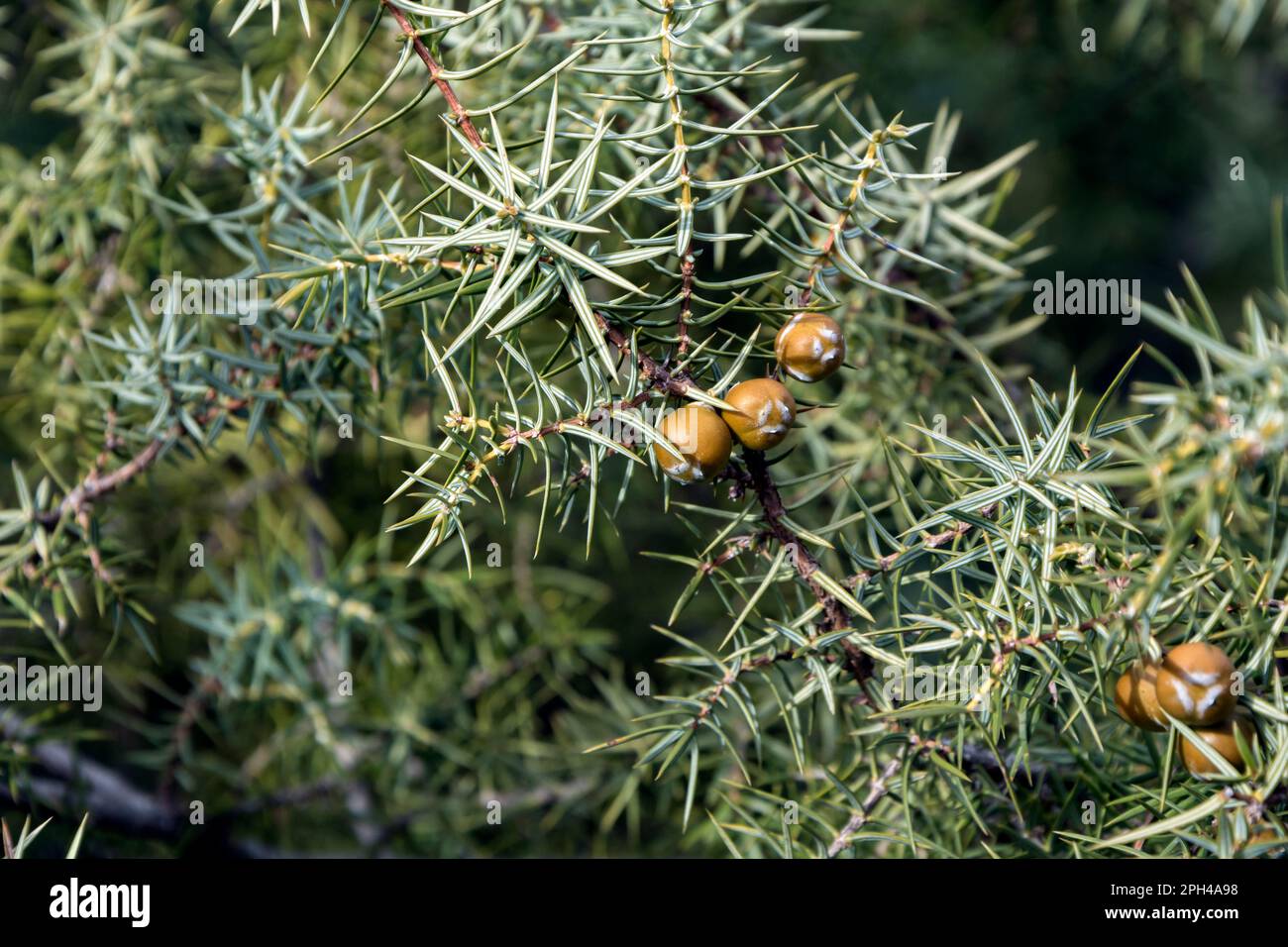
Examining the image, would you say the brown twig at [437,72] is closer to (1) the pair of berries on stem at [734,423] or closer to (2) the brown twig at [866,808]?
(1) the pair of berries on stem at [734,423]

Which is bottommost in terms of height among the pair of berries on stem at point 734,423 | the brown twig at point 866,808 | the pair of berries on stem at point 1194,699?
the brown twig at point 866,808

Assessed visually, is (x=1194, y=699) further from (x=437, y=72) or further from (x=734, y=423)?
(x=437, y=72)

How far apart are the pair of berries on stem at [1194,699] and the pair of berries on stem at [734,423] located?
18 cm

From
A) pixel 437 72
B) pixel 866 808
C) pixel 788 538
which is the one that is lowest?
pixel 866 808

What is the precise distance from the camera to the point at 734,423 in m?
0.40

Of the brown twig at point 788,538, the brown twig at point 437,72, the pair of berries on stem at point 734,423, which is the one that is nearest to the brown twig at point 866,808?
the brown twig at point 788,538

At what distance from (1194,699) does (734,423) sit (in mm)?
210

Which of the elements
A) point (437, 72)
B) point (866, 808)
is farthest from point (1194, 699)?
point (437, 72)

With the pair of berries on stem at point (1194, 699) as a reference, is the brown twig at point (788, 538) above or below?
above

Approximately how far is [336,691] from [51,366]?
345 mm

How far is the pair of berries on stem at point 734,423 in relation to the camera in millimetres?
386

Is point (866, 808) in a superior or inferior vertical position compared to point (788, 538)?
inferior

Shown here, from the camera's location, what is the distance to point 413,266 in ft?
1.55
